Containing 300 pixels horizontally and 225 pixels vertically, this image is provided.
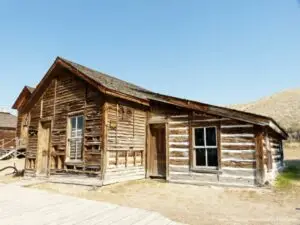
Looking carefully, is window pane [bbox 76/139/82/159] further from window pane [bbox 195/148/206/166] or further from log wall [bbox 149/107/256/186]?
window pane [bbox 195/148/206/166]

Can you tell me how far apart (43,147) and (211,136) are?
9363 mm

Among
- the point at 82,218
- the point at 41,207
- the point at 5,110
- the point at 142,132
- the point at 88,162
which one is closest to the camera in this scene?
the point at 82,218

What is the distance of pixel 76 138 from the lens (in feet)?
39.3

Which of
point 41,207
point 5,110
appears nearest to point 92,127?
point 41,207

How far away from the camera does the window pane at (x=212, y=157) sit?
10602 millimetres

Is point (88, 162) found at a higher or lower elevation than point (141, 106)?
lower

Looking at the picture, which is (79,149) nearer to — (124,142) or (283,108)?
(124,142)

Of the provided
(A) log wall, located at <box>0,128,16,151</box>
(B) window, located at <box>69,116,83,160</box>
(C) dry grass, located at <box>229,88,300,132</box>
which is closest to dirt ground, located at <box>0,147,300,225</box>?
(B) window, located at <box>69,116,83,160</box>

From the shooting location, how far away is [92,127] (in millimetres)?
11328

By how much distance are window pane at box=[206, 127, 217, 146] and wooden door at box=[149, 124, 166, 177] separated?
2396 millimetres

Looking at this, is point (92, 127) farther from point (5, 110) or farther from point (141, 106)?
point (5, 110)

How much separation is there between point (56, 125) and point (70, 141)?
5.01 feet

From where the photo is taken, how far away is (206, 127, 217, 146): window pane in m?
10.7

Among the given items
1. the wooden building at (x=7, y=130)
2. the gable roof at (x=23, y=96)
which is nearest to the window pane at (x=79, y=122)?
the gable roof at (x=23, y=96)
